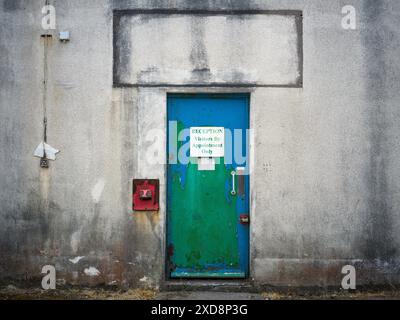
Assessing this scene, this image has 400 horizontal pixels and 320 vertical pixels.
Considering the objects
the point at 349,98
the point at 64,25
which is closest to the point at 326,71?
the point at 349,98

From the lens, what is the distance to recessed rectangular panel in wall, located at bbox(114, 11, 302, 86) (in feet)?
21.2

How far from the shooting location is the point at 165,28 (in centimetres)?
649

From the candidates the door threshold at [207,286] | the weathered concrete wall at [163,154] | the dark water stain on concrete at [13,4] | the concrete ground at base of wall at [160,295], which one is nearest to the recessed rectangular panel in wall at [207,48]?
the weathered concrete wall at [163,154]

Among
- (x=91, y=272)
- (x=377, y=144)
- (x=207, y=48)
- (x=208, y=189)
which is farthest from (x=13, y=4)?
(x=377, y=144)

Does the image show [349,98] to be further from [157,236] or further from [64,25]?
[64,25]

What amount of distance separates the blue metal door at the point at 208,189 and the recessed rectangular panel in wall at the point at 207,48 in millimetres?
321

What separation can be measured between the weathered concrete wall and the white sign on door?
45 cm

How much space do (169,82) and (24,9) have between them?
6.97ft

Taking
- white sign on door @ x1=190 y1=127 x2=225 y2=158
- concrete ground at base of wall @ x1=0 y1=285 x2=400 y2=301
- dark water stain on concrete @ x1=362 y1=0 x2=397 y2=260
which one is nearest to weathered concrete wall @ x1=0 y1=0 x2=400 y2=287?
dark water stain on concrete @ x1=362 y1=0 x2=397 y2=260

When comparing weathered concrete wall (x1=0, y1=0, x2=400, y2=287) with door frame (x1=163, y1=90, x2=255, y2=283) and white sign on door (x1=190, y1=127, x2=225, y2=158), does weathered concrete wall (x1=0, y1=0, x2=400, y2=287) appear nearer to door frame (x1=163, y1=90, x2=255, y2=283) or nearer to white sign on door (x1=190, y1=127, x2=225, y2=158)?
door frame (x1=163, y1=90, x2=255, y2=283)

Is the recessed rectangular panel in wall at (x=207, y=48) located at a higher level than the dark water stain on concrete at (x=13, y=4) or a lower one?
lower

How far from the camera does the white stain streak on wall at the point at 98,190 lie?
255 inches

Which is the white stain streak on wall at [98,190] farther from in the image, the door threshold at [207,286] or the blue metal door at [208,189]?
the door threshold at [207,286]
